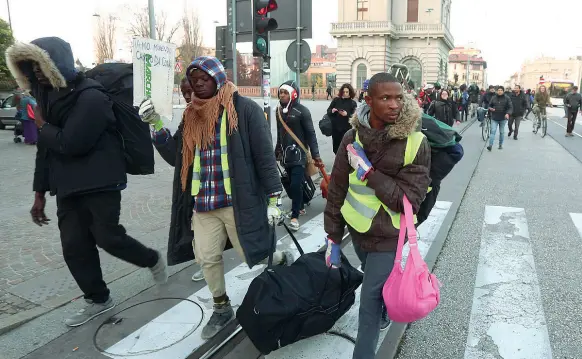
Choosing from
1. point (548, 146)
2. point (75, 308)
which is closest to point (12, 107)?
point (75, 308)

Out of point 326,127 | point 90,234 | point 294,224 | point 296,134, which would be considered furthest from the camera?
point 326,127

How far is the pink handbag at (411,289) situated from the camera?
2242 mm

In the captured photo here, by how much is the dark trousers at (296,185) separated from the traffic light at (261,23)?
2032 mm

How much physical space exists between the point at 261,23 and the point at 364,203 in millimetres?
4817

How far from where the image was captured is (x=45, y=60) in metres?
2.89

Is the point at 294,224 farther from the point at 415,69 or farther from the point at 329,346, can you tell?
the point at 415,69

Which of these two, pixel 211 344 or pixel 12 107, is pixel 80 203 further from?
pixel 12 107

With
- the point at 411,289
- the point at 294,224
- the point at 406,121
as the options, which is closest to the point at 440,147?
the point at 406,121

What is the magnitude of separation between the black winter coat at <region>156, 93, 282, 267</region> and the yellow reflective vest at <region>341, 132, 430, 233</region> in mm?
729

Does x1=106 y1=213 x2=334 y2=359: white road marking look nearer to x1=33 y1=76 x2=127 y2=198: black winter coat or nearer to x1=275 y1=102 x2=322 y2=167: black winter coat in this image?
x1=33 y1=76 x2=127 y2=198: black winter coat

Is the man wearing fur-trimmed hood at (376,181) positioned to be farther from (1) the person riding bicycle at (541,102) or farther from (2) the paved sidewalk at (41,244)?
(1) the person riding bicycle at (541,102)

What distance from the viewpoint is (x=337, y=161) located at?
2562 mm

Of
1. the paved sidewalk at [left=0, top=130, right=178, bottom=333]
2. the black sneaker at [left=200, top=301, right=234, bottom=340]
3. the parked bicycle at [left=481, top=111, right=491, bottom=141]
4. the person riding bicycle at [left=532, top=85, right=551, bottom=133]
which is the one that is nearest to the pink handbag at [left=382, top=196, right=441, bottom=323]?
the black sneaker at [left=200, top=301, right=234, bottom=340]

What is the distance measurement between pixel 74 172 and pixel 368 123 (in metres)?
1.99
